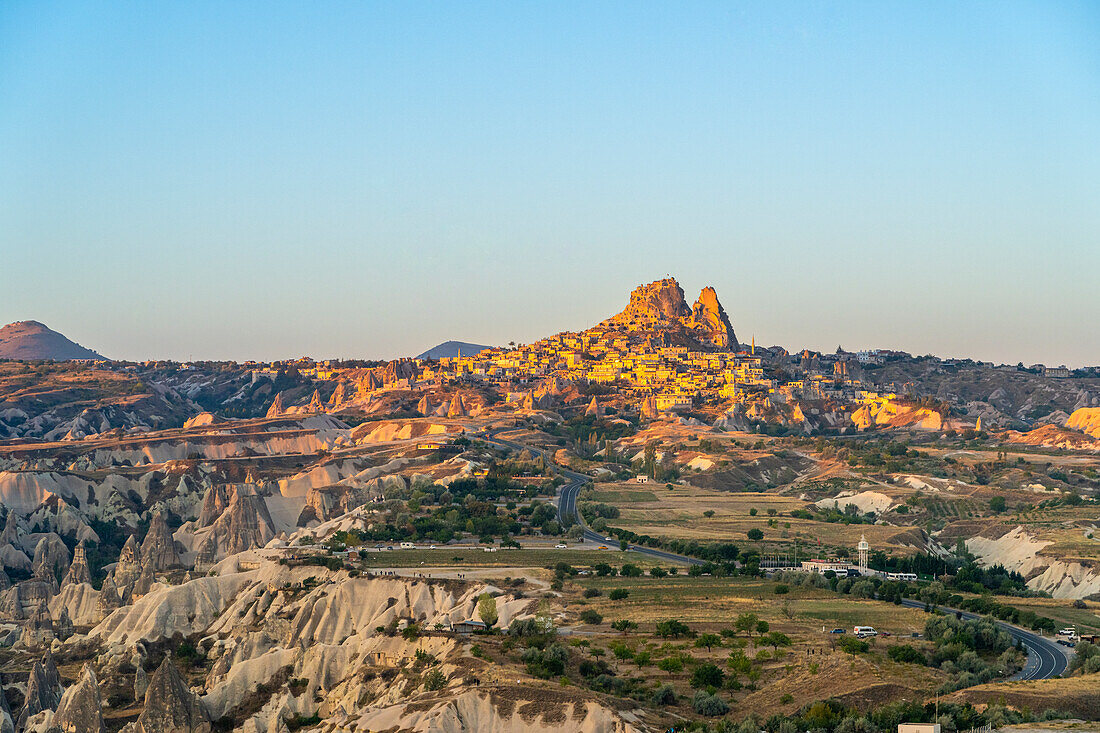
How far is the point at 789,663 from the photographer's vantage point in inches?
2370

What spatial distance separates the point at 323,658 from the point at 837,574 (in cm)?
3464

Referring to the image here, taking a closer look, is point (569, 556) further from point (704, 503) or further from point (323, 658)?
point (704, 503)

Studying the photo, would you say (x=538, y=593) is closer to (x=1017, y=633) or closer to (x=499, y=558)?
(x=499, y=558)

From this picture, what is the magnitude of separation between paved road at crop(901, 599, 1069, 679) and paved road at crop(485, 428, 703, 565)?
28199 millimetres

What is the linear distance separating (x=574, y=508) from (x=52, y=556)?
1726 inches

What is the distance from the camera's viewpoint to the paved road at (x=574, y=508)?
101562 millimetres

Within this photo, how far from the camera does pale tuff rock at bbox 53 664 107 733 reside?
68.1m

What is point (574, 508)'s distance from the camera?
12888cm

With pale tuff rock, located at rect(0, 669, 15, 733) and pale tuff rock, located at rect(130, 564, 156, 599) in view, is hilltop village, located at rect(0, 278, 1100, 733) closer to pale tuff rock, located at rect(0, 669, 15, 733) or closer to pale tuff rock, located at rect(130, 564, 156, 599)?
pale tuff rock, located at rect(0, 669, 15, 733)

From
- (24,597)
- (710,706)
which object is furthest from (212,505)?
(710,706)

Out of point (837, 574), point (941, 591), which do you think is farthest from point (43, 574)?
point (941, 591)

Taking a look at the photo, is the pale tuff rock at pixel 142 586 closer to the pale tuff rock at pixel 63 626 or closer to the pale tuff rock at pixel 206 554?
the pale tuff rock at pixel 63 626


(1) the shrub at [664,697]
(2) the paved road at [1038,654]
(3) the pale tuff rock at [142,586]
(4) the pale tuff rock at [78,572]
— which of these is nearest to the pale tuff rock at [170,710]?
(1) the shrub at [664,697]

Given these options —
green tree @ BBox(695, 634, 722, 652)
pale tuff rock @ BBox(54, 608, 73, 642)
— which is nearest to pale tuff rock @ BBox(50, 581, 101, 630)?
pale tuff rock @ BBox(54, 608, 73, 642)
